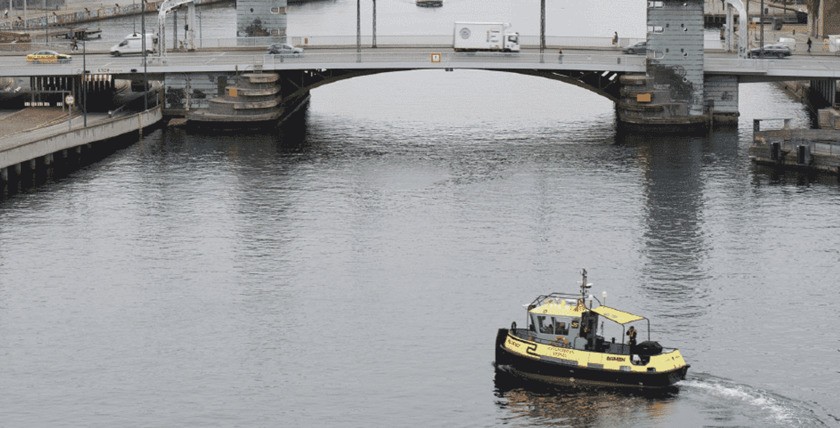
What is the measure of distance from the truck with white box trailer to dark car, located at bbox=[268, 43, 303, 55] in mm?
15975

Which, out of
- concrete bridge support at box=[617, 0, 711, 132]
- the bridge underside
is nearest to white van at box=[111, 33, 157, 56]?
the bridge underside

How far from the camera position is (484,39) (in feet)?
603

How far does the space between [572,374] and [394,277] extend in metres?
24.5

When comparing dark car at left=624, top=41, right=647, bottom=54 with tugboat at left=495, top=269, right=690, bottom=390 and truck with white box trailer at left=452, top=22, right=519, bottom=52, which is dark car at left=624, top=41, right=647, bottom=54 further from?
tugboat at left=495, top=269, right=690, bottom=390

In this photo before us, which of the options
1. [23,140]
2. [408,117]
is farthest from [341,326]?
[408,117]

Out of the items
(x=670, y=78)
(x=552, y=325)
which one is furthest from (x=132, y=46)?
(x=552, y=325)

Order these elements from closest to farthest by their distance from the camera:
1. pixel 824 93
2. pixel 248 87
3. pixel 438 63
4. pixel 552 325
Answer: pixel 552 325
pixel 438 63
pixel 248 87
pixel 824 93

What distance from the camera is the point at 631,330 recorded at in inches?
3789

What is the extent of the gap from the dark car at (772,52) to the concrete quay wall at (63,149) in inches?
2438

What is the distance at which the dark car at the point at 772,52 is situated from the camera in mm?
186625

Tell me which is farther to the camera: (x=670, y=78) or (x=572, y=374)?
(x=670, y=78)

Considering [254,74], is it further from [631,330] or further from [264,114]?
[631,330]

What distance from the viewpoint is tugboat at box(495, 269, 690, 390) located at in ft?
308

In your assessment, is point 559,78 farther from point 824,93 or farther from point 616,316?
point 616,316
